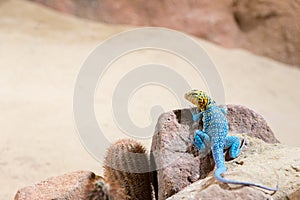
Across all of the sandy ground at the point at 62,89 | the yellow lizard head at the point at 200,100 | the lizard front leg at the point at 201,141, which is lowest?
the sandy ground at the point at 62,89

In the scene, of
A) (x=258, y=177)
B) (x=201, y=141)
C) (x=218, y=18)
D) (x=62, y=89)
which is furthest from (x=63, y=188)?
(x=218, y=18)

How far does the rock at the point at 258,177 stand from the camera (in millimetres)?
1549

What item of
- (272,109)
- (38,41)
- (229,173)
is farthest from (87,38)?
(229,173)

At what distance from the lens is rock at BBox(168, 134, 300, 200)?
1549mm

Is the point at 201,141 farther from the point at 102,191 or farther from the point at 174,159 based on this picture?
the point at 102,191

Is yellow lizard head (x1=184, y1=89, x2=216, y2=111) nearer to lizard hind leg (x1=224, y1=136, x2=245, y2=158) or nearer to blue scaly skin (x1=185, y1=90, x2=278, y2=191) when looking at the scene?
blue scaly skin (x1=185, y1=90, x2=278, y2=191)

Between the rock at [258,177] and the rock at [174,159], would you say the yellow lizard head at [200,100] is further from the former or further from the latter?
the rock at [258,177]

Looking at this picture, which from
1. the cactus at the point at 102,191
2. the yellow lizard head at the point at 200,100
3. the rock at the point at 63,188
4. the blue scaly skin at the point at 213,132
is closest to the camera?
the cactus at the point at 102,191

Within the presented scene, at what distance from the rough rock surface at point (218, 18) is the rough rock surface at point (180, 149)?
283 centimetres

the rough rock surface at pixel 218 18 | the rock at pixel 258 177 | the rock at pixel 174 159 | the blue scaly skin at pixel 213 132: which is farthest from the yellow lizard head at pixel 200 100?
the rough rock surface at pixel 218 18

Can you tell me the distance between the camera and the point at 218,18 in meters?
4.79

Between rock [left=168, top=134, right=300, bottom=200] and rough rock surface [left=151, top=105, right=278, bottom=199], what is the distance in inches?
5.9

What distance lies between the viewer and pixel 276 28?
470 centimetres

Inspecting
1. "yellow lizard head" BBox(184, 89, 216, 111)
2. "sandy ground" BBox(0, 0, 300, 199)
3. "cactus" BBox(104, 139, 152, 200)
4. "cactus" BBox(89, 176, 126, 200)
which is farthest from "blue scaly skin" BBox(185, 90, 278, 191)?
"sandy ground" BBox(0, 0, 300, 199)
